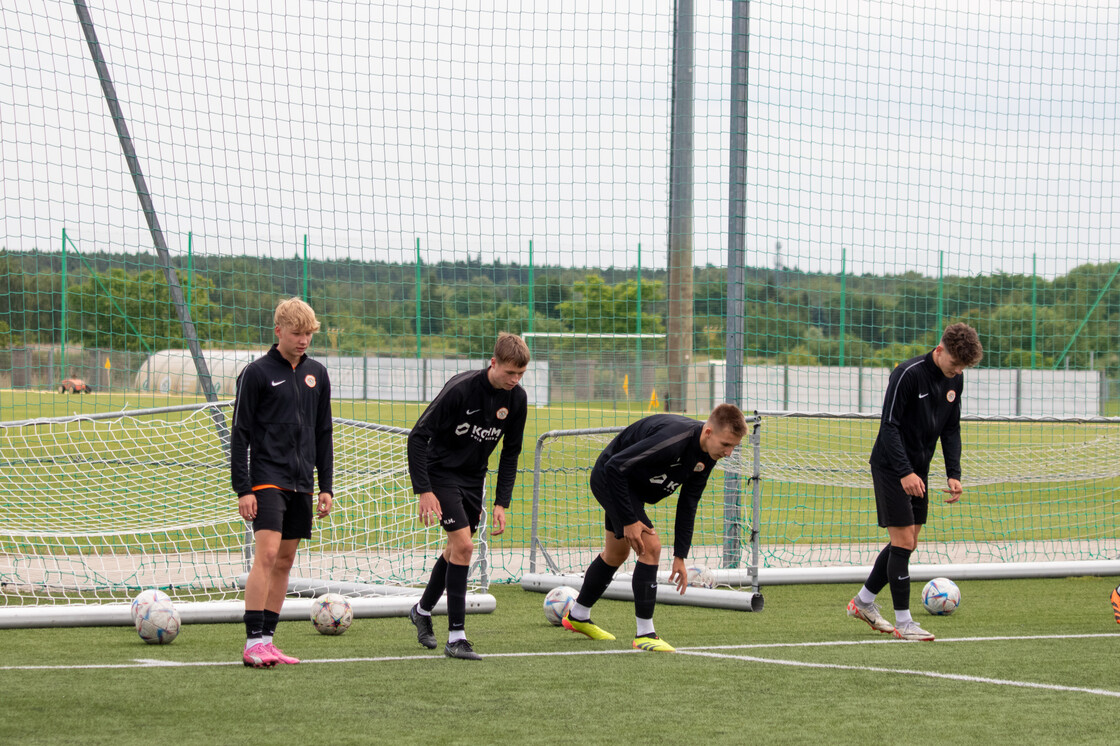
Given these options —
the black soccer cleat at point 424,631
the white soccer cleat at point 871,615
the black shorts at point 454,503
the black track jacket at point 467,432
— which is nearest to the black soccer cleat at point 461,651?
the black soccer cleat at point 424,631

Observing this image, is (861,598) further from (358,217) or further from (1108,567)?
(358,217)

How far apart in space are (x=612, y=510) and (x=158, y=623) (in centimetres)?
238

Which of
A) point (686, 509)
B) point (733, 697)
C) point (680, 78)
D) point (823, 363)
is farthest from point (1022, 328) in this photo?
point (733, 697)

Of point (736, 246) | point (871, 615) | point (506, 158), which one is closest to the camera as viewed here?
point (871, 615)

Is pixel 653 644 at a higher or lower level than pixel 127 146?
lower

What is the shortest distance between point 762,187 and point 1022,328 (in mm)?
10792

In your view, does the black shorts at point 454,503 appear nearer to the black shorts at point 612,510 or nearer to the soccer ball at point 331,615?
the black shorts at point 612,510

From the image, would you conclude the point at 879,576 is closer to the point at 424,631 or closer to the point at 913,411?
the point at 913,411

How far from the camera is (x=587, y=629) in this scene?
643 cm

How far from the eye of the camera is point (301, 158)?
28.9 feet

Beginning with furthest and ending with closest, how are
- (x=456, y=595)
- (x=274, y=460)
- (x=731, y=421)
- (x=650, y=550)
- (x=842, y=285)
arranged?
(x=842, y=285) → (x=650, y=550) → (x=456, y=595) → (x=731, y=421) → (x=274, y=460)

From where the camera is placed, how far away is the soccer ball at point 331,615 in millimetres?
6453

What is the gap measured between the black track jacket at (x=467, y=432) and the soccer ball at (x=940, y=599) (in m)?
2.89

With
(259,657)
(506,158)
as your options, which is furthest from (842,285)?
(259,657)
